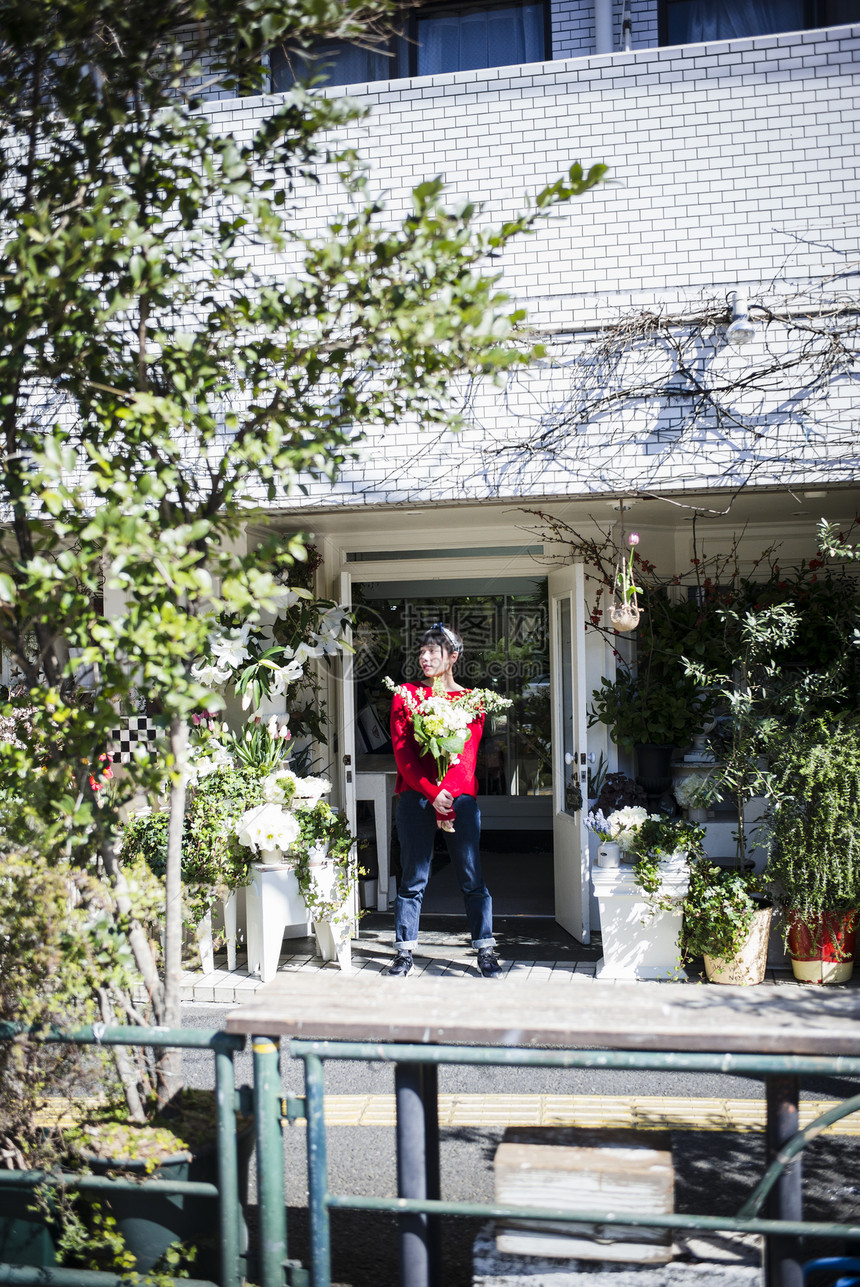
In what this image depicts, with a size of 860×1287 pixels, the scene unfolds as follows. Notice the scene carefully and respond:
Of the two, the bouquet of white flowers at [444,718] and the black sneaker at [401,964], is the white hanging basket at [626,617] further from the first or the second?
the black sneaker at [401,964]

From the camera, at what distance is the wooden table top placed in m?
2.33

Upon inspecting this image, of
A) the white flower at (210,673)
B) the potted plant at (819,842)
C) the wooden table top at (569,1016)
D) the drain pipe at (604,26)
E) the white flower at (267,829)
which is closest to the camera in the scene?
the wooden table top at (569,1016)

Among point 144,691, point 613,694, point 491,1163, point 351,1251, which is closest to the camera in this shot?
point 144,691

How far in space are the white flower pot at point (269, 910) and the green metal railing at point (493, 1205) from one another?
345 centimetres

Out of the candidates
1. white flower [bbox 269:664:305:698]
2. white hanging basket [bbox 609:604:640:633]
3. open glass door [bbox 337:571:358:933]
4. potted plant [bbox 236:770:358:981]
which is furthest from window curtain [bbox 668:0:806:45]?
potted plant [bbox 236:770:358:981]

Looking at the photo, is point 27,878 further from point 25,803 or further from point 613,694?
point 613,694

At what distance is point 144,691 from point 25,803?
1.86ft

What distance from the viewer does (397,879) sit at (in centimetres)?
852

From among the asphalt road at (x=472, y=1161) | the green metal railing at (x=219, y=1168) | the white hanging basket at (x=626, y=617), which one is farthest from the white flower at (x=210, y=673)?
the green metal railing at (x=219, y=1168)

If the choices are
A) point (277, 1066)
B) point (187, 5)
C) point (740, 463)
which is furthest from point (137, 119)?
point (740, 463)

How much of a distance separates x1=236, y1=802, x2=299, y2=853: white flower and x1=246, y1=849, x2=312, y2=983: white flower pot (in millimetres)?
157

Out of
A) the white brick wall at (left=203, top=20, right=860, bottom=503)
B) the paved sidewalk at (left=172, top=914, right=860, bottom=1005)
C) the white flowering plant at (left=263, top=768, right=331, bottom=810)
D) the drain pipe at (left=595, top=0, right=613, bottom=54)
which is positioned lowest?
the paved sidewalk at (left=172, top=914, right=860, bottom=1005)

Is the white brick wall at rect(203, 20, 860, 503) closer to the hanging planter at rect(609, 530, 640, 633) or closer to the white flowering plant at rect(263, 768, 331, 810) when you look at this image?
the hanging planter at rect(609, 530, 640, 633)

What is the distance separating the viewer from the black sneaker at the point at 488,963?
5797 mm
